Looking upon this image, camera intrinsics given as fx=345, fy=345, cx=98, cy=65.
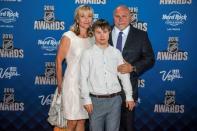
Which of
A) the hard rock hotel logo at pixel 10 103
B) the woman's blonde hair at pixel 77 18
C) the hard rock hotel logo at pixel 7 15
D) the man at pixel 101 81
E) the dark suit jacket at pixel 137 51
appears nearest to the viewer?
the man at pixel 101 81

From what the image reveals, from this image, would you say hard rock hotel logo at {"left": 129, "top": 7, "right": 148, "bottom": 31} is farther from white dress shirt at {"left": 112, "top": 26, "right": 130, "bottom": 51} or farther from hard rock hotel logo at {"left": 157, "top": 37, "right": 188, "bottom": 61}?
white dress shirt at {"left": 112, "top": 26, "right": 130, "bottom": 51}

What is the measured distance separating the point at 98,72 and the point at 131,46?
506mm

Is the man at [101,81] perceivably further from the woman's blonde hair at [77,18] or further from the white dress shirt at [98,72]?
the woman's blonde hair at [77,18]

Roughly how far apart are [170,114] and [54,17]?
70.5 inches

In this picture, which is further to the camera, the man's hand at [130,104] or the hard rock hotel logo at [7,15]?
the hard rock hotel logo at [7,15]

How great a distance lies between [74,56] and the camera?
298 cm

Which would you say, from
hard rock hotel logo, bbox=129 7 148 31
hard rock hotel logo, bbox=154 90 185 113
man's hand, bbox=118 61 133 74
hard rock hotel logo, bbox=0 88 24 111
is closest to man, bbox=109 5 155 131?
man's hand, bbox=118 61 133 74

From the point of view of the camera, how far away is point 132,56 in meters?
3.13

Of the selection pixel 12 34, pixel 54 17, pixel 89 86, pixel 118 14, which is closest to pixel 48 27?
pixel 54 17

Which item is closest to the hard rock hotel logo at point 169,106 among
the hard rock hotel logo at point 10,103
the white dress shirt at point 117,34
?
the white dress shirt at point 117,34

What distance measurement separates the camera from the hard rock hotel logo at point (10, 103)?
4160 millimetres

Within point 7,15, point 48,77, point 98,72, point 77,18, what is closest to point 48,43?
point 48,77

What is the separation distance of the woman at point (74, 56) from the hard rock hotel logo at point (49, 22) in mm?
1011

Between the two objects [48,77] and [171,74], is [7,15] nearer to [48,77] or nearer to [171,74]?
[48,77]
